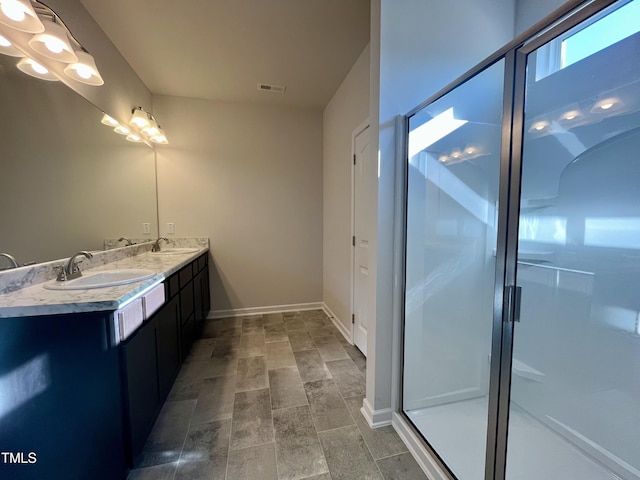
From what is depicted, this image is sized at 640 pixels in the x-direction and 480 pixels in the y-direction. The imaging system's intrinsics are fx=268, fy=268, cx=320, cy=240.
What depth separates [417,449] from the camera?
1394mm

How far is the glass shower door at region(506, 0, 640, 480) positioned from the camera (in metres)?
1.33

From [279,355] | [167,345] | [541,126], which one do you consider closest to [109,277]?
[167,345]

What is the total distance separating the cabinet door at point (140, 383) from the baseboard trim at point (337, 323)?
172 centimetres

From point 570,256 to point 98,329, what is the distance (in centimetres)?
246

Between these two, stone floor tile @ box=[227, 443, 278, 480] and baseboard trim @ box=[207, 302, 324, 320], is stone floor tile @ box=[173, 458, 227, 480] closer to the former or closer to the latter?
stone floor tile @ box=[227, 443, 278, 480]

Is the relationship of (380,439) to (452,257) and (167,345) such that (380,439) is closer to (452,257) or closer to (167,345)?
(452,257)

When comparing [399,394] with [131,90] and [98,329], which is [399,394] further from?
[131,90]

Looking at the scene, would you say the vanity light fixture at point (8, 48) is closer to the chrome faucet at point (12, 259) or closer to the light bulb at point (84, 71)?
the light bulb at point (84, 71)

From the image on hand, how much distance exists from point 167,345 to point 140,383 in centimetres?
45

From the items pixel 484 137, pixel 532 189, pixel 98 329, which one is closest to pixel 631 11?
pixel 484 137

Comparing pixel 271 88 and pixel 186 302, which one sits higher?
pixel 271 88

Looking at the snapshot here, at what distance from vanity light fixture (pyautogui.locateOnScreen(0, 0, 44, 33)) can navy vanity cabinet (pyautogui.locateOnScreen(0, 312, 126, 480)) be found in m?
1.32

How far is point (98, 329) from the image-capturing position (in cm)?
112

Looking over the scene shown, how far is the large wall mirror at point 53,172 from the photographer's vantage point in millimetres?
1356
